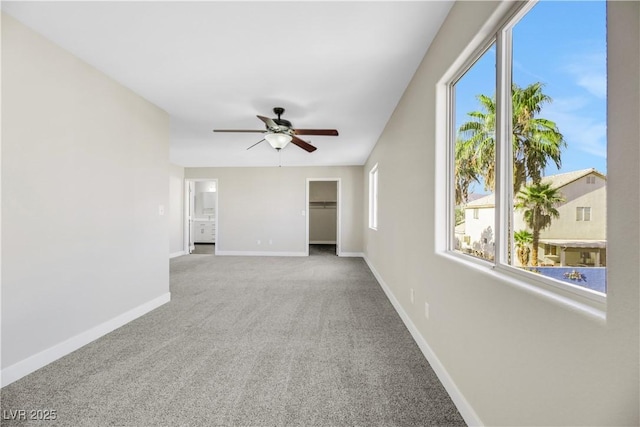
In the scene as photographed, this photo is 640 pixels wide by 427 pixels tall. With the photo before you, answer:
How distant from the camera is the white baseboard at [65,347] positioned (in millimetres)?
1894

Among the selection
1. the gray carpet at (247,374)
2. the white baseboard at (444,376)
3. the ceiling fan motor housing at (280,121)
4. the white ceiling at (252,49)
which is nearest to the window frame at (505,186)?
the white ceiling at (252,49)

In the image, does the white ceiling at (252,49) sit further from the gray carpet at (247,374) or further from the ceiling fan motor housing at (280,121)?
the gray carpet at (247,374)

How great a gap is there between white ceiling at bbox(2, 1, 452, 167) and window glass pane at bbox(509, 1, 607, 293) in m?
0.87

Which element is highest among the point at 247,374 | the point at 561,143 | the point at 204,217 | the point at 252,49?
the point at 252,49

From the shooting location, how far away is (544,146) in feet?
3.79

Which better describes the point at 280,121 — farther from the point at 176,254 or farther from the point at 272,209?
the point at 176,254

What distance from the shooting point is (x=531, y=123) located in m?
1.22

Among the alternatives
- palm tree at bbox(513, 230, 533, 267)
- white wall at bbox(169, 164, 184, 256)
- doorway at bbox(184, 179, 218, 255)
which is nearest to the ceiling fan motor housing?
palm tree at bbox(513, 230, 533, 267)

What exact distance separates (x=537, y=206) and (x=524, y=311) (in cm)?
42

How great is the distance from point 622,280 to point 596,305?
0.56 ft

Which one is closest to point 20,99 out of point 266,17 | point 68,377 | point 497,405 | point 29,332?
point 29,332

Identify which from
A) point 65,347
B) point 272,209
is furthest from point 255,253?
point 65,347

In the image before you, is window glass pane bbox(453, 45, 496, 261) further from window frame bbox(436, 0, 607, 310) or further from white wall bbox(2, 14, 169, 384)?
white wall bbox(2, 14, 169, 384)

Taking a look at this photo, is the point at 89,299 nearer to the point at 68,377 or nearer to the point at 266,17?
the point at 68,377
